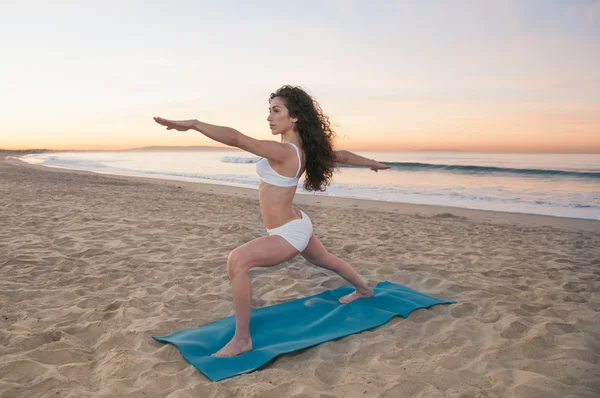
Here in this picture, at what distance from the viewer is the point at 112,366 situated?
2.72 metres

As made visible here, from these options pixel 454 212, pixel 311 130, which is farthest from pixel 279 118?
pixel 454 212

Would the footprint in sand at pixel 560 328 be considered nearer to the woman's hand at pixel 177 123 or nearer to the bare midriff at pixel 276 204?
the bare midriff at pixel 276 204

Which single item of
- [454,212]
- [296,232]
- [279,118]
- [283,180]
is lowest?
[454,212]

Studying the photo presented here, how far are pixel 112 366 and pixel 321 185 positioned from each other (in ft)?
6.31

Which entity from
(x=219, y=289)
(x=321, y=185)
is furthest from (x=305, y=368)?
(x=219, y=289)

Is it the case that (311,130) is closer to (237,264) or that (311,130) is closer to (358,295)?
(237,264)

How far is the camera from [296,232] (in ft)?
10.2

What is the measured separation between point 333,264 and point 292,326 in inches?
23.8

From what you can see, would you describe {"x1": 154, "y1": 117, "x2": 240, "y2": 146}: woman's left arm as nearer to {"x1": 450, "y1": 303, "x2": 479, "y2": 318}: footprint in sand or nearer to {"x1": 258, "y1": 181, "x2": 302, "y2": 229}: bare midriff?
{"x1": 258, "y1": 181, "x2": 302, "y2": 229}: bare midriff

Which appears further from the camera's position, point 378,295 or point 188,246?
point 188,246

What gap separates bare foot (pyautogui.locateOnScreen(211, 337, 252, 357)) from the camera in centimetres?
288

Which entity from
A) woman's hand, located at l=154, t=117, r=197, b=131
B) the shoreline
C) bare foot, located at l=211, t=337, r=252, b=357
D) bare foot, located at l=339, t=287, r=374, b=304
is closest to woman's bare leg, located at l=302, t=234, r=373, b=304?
bare foot, located at l=339, t=287, r=374, b=304

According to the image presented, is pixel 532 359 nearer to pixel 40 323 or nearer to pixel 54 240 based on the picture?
pixel 40 323

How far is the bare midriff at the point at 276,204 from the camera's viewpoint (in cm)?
306
